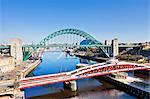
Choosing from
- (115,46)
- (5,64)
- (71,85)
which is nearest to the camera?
(71,85)

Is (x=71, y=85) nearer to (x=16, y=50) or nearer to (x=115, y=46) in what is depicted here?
(x=16, y=50)

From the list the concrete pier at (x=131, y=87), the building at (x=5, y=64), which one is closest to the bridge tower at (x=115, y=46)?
the building at (x=5, y=64)

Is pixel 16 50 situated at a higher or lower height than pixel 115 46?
lower

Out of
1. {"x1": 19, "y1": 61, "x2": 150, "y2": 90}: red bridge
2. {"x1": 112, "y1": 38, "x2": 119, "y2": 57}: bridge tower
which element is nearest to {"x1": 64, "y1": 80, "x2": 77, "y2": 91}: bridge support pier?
{"x1": 19, "y1": 61, "x2": 150, "y2": 90}: red bridge

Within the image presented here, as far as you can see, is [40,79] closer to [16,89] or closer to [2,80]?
[16,89]

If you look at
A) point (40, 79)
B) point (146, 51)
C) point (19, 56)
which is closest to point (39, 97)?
point (40, 79)

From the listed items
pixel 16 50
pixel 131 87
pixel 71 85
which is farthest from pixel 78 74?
pixel 16 50

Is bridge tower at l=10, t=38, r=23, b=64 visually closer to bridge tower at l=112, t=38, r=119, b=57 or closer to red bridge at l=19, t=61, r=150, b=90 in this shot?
red bridge at l=19, t=61, r=150, b=90

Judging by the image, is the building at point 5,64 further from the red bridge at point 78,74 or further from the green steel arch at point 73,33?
the green steel arch at point 73,33
